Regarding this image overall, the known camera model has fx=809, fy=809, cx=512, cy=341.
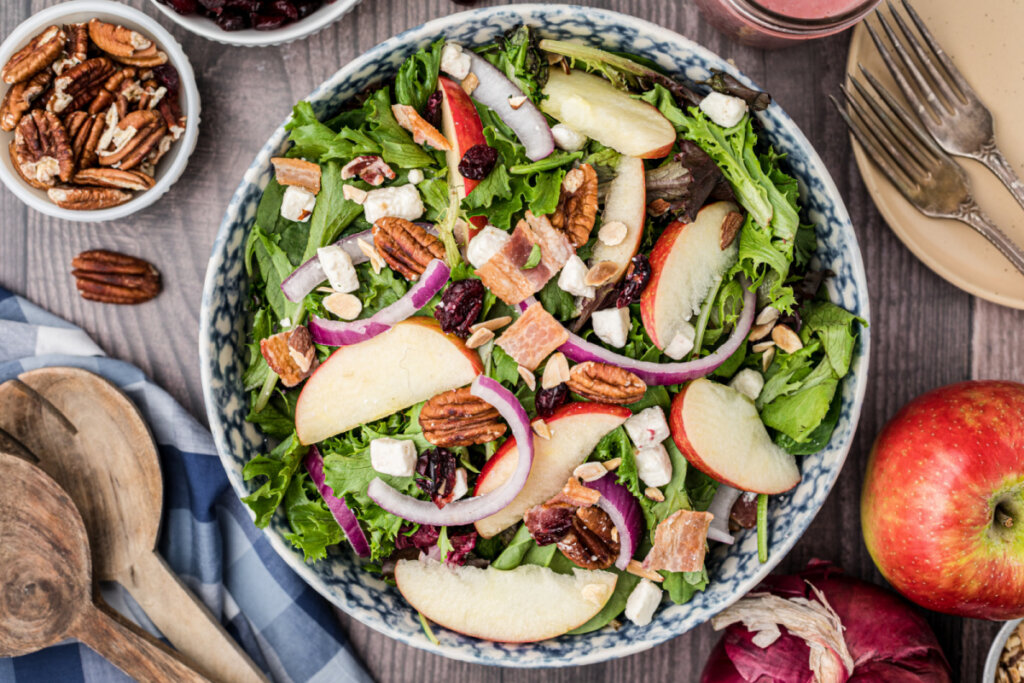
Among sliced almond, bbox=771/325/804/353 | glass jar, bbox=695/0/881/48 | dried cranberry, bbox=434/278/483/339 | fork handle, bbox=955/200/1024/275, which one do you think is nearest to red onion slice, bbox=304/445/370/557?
dried cranberry, bbox=434/278/483/339

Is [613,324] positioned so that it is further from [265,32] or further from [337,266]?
[265,32]

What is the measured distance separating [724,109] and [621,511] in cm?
68

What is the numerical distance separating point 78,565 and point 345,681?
0.54 meters

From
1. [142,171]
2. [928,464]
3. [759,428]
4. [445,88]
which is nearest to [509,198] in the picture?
[445,88]

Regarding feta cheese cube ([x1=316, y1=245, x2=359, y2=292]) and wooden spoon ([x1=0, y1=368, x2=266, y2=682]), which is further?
wooden spoon ([x1=0, y1=368, x2=266, y2=682])

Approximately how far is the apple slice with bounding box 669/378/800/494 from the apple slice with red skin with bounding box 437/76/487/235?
1.50ft

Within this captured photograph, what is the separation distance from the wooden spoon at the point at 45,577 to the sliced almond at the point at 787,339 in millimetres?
1214

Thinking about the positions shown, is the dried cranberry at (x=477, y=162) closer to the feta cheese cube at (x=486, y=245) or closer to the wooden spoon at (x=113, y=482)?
the feta cheese cube at (x=486, y=245)

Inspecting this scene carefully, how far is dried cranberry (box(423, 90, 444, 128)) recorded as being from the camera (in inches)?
53.5

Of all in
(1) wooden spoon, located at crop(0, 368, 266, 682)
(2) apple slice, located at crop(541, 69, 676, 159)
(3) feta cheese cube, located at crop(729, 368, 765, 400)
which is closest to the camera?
(2) apple slice, located at crop(541, 69, 676, 159)

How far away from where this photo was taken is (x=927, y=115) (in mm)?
1485

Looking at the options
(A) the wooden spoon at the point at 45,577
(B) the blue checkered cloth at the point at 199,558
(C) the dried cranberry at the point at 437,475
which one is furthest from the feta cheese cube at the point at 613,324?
(A) the wooden spoon at the point at 45,577

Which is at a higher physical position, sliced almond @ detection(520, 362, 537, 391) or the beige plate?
the beige plate

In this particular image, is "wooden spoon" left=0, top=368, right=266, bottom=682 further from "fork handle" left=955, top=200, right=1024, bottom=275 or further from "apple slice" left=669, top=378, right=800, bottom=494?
"fork handle" left=955, top=200, right=1024, bottom=275
